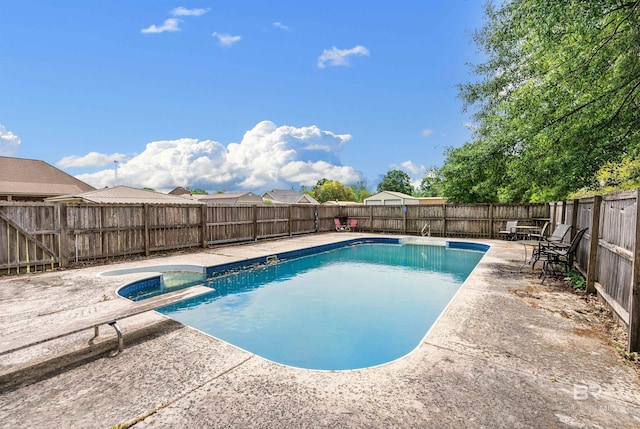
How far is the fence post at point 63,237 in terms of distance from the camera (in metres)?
6.90

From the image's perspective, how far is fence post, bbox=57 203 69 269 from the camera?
22.6 feet

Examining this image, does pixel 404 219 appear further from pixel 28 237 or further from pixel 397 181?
pixel 397 181

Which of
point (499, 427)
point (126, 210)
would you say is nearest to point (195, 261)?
point (126, 210)

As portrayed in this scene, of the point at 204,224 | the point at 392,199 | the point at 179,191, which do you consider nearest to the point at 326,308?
→ the point at 204,224

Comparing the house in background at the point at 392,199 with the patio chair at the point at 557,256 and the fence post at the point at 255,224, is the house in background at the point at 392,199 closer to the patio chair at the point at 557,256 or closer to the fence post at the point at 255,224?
the fence post at the point at 255,224

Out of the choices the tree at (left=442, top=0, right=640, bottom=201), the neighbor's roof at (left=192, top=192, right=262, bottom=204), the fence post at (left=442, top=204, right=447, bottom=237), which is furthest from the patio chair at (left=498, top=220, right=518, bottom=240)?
the neighbor's roof at (left=192, top=192, right=262, bottom=204)

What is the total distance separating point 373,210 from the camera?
1638 cm

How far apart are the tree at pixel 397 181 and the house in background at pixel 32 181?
4670cm

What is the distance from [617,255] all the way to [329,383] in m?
3.68

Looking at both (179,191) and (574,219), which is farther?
(179,191)

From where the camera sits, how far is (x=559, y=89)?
6230 millimetres

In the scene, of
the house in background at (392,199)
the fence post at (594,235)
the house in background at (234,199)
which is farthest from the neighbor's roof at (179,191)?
the fence post at (594,235)

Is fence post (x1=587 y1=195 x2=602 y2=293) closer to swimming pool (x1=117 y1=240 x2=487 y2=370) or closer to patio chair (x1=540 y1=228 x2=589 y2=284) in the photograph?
patio chair (x1=540 y1=228 x2=589 y2=284)

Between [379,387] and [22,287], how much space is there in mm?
6408
